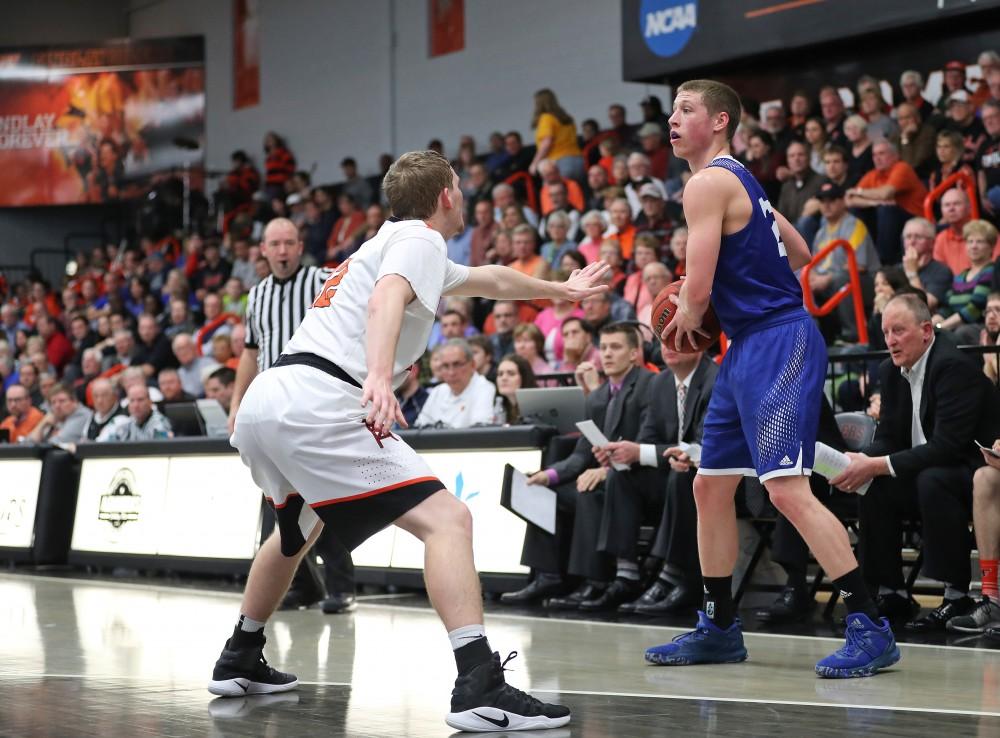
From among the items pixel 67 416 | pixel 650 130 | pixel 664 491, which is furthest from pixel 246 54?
pixel 664 491

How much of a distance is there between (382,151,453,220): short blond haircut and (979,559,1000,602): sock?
346 cm

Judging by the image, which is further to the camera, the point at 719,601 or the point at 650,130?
the point at 650,130

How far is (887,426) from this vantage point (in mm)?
6844

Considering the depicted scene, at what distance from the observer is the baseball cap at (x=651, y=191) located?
41.3 ft

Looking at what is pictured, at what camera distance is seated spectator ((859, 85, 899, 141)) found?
1187 centimetres

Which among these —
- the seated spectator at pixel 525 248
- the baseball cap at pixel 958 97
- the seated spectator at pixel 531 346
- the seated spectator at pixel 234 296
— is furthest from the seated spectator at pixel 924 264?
the seated spectator at pixel 234 296

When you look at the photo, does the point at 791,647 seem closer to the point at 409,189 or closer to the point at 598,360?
the point at 409,189

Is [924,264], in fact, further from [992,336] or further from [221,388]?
[221,388]

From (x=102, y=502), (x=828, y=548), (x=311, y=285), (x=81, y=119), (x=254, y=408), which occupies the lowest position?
(x=102, y=502)

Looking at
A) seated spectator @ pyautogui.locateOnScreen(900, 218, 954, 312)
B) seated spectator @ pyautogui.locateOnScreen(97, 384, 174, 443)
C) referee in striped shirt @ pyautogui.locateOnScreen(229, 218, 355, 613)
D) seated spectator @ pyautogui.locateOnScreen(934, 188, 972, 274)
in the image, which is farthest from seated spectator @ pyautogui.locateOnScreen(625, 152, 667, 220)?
referee in striped shirt @ pyautogui.locateOnScreen(229, 218, 355, 613)

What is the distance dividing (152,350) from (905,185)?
8945mm

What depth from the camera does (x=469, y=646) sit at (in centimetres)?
405

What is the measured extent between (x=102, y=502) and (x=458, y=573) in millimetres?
7441

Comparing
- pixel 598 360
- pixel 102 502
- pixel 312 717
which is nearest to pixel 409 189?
pixel 312 717
